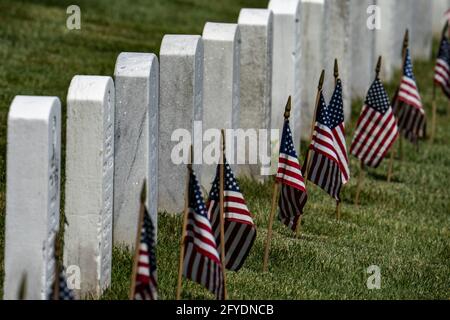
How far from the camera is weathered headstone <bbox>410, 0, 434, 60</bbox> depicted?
69.4 ft

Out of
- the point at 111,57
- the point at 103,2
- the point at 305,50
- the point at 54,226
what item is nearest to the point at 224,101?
the point at 305,50

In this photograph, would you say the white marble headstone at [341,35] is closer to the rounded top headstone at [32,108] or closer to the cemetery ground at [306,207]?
the cemetery ground at [306,207]

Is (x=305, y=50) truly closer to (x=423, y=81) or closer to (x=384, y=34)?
(x=384, y=34)

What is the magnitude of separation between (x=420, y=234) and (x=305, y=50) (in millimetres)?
3132

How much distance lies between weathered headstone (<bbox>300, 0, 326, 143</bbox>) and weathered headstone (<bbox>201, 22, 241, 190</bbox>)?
98.5 inches

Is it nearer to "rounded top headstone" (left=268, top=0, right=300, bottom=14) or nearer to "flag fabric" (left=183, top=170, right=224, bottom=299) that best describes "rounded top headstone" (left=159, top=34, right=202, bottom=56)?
"flag fabric" (left=183, top=170, right=224, bottom=299)

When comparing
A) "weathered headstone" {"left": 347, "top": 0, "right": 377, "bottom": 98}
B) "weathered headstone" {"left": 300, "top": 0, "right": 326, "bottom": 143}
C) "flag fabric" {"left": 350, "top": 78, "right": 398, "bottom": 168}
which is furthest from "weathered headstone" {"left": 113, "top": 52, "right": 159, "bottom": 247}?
"weathered headstone" {"left": 347, "top": 0, "right": 377, "bottom": 98}

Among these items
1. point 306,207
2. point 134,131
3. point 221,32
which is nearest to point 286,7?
point 221,32

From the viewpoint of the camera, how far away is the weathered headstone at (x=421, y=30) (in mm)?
21145

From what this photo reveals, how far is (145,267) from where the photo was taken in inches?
303

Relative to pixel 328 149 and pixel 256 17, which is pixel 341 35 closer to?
pixel 256 17

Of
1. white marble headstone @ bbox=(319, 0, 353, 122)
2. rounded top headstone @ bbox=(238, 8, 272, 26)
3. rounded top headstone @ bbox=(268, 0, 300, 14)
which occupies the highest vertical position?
rounded top headstone @ bbox=(268, 0, 300, 14)

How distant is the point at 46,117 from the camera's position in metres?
7.62
